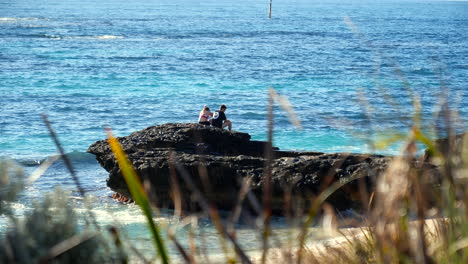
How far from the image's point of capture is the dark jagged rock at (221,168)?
12953 mm

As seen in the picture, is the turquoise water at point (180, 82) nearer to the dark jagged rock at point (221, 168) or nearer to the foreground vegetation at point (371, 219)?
the foreground vegetation at point (371, 219)

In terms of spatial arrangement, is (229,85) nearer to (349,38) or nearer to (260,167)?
(260,167)

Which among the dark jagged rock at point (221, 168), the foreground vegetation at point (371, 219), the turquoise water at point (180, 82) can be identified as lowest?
the turquoise water at point (180, 82)

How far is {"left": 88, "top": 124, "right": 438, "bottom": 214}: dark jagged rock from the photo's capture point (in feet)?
42.5

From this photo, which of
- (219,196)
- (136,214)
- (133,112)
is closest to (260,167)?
(219,196)

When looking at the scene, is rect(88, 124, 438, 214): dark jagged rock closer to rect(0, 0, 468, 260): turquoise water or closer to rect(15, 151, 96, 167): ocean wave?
rect(0, 0, 468, 260): turquoise water

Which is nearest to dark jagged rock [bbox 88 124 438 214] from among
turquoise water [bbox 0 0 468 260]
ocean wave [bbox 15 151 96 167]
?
turquoise water [bbox 0 0 468 260]

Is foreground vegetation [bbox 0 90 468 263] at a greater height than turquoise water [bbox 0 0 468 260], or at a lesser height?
greater

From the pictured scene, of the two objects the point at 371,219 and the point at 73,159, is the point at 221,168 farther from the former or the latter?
the point at 371,219

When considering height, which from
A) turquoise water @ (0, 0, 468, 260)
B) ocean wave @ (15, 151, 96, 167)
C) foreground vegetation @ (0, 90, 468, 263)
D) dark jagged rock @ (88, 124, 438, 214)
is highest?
foreground vegetation @ (0, 90, 468, 263)

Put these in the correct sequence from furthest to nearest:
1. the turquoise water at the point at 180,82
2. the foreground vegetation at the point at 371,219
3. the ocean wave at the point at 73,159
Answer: the turquoise water at the point at 180,82 → the ocean wave at the point at 73,159 → the foreground vegetation at the point at 371,219

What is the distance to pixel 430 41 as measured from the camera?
6469 centimetres

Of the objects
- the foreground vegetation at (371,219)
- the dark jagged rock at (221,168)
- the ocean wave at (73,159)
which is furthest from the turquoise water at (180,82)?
the dark jagged rock at (221,168)

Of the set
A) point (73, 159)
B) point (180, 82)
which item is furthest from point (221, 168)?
point (180, 82)
